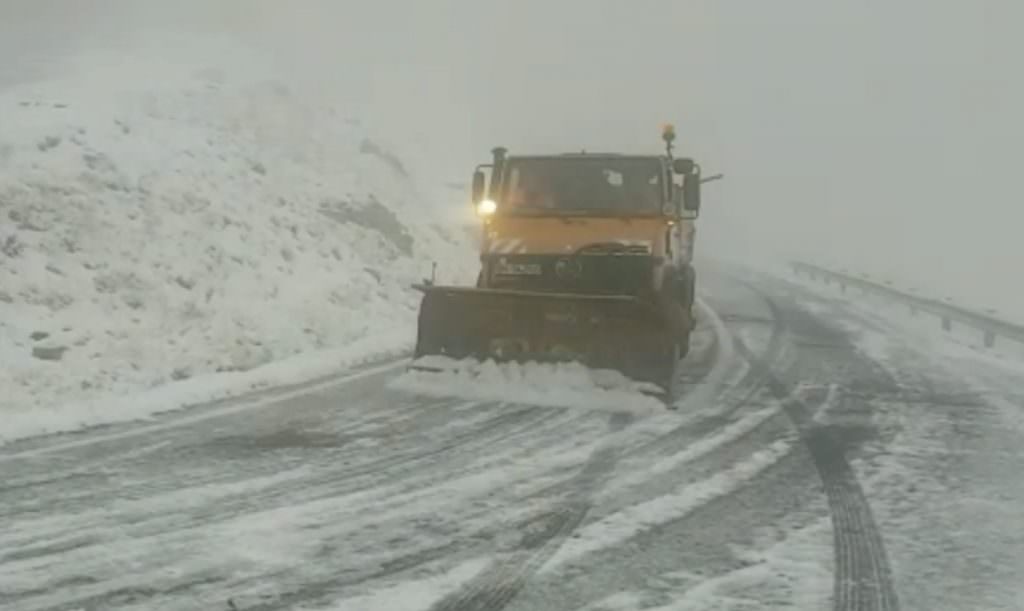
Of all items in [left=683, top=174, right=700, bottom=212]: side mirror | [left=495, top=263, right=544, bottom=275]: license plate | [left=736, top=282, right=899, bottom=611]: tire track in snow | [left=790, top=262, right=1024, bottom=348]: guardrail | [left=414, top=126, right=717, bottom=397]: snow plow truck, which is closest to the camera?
[left=736, top=282, right=899, bottom=611]: tire track in snow

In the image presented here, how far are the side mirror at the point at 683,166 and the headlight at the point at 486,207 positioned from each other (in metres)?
1.93

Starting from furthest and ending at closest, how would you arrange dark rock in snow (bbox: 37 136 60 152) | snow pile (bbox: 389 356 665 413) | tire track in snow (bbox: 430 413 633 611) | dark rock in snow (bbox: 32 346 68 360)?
dark rock in snow (bbox: 37 136 60 152) → dark rock in snow (bbox: 32 346 68 360) → snow pile (bbox: 389 356 665 413) → tire track in snow (bbox: 430 413 633 611)

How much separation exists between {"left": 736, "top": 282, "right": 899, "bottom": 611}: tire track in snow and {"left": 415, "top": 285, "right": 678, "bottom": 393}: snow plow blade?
1.38 m

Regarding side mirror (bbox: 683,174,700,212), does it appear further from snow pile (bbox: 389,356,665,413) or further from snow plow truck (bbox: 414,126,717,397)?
snow pile (bbox: 389,356,665,413)

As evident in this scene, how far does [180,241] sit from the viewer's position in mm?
13578

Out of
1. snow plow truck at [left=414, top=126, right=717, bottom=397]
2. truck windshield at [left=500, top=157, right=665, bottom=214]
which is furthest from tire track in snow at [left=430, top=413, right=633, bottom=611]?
truck windshield at [left=500, top=157, right=665, bottom=214]

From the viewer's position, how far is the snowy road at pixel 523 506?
4508 millimetres

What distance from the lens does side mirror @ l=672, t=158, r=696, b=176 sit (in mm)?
10328

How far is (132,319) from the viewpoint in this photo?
1142cm

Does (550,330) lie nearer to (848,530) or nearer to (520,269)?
(520,269)

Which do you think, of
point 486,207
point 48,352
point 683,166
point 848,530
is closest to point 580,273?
point 486,207

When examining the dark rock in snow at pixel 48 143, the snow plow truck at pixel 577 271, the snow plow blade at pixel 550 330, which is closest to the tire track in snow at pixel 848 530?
the snow plow blade at pixel 550 330

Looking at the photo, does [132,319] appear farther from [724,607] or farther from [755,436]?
[724,607]

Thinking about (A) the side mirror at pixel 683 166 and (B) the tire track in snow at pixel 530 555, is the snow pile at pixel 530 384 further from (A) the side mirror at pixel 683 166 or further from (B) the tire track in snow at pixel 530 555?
(A) the side mirror at pixel 683 166
